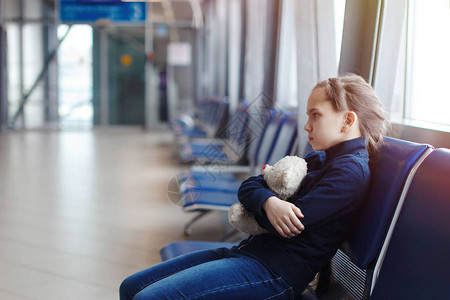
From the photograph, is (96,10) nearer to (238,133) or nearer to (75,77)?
(75,77)

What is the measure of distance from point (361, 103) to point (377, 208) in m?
0.35

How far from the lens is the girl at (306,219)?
1.48 meters

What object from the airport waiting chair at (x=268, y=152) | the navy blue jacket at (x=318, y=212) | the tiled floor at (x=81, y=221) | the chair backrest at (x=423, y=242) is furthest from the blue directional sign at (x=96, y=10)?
the chair backrest at (x=423, y=242)

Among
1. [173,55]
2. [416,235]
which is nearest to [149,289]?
[416,235]

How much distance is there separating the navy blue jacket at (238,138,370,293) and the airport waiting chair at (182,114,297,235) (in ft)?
4.82

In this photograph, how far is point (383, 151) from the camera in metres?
1.60

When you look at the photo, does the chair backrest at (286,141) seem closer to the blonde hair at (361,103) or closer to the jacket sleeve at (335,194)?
the blonde hair at (361,103)

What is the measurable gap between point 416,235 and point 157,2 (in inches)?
444

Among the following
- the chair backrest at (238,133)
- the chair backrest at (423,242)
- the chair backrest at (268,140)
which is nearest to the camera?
the chair backrest at (423,242)

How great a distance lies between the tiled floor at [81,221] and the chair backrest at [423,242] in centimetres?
168

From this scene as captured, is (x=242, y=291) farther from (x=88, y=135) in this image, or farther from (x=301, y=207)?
(x=88, y=135)

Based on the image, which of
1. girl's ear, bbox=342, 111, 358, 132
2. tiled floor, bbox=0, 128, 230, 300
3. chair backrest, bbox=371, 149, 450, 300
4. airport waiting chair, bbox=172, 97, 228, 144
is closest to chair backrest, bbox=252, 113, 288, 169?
tiled floor, bbox=0, 128, 230, 300

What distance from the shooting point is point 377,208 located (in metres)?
1.48

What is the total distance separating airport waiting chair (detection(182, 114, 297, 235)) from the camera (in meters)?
3.11
